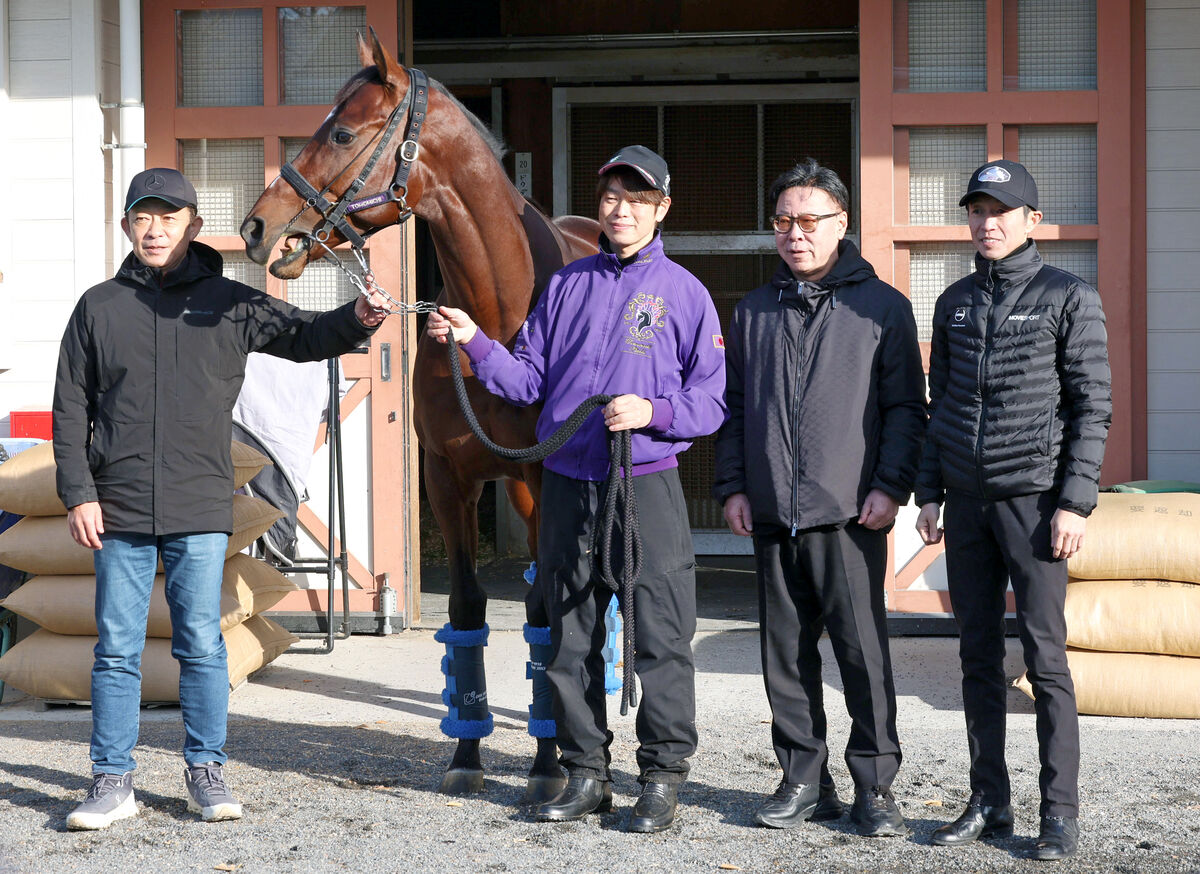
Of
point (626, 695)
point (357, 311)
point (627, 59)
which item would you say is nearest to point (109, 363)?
point (357, 311)

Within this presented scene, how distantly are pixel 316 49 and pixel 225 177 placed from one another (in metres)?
0.69

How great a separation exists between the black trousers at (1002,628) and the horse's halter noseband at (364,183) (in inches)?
58.5

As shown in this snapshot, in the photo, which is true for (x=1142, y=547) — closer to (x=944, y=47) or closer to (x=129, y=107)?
(x=944, y=47)

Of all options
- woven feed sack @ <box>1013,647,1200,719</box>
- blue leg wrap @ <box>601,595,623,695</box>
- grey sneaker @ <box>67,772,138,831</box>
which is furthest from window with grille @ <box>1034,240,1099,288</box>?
grey sneaker @ <box>67,772,138,831</box>

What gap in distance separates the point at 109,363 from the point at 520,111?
5.23 meters

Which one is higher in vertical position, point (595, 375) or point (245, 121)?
point (245, 121)

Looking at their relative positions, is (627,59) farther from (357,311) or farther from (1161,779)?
(1161,779)

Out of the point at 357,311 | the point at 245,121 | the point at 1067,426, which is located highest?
the point at 245,121

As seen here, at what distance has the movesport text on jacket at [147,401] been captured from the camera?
10.4 ft

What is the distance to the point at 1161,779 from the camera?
349 cm

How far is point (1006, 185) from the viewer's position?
296cm

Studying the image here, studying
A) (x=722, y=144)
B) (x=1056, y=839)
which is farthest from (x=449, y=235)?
(x=722, y=144)

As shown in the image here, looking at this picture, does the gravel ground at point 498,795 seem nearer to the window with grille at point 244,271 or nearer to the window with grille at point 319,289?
the window with grille at point 319,289

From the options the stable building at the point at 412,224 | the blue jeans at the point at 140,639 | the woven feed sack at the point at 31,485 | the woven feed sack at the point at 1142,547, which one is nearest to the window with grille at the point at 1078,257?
the stable building at the point at 412,224
